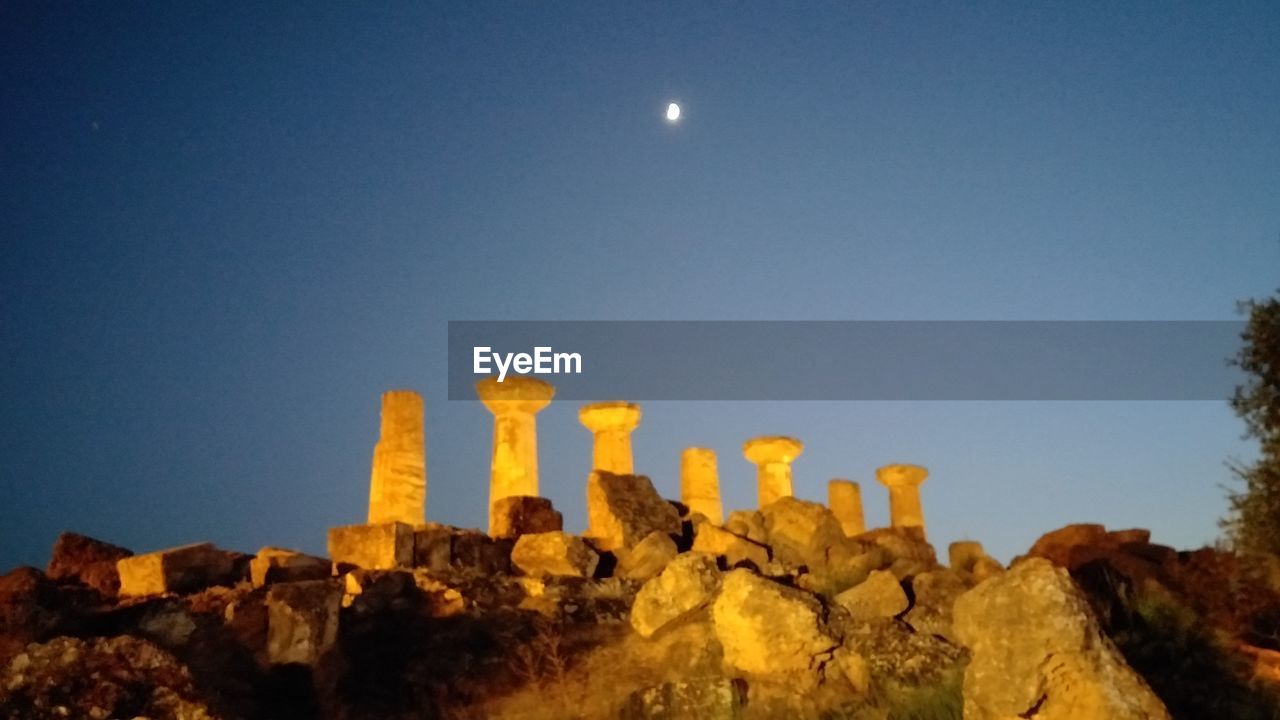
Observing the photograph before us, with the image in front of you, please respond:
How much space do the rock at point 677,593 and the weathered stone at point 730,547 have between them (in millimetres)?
2905

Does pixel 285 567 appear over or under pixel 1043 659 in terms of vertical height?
over

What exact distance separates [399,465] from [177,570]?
7703mm

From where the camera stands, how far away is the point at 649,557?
1639cm

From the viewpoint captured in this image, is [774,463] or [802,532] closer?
[802,532]

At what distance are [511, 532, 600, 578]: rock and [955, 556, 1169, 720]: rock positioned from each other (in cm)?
927

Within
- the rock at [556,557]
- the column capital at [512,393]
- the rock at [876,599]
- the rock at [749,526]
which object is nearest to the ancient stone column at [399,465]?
the column capital at [512,393]

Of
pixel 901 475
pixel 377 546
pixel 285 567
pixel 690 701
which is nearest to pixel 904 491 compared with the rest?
pixel 901 475

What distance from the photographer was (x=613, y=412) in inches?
1046

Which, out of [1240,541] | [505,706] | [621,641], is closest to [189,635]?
[505,706]

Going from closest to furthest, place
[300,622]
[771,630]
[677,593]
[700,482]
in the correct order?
[771,630] → [300,622] → [677,593] → [700,482]

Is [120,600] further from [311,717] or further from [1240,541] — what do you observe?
[1240,541]

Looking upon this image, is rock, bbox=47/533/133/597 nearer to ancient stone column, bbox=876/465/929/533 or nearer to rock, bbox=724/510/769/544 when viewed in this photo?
rock, bbox=724/510/769/544

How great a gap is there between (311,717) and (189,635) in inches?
64.8

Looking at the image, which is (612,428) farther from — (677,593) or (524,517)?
(677,593)
